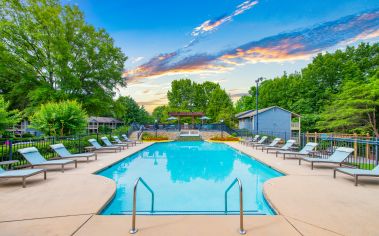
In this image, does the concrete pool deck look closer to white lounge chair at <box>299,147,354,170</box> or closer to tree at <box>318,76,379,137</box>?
white lounge chair at <box>299,147,354,170</box>

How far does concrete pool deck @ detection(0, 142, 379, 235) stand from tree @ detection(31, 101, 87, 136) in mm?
6968

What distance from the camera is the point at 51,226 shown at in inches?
134

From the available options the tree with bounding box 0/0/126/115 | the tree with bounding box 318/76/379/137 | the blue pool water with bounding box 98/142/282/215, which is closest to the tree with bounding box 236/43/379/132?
the tree with bounding box 318/76/379/137

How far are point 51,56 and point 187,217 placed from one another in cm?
2419

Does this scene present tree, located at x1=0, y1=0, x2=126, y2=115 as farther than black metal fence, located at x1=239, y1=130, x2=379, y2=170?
Yes

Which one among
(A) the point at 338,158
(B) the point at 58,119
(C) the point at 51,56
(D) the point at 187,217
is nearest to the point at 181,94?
(C) the point at 51,56

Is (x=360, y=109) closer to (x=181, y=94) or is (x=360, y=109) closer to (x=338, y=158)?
(x=338, y=158)

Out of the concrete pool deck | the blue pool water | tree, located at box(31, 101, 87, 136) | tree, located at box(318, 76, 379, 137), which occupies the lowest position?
the blue pool water

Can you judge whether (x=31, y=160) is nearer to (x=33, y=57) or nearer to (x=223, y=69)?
(x=33, y=57)

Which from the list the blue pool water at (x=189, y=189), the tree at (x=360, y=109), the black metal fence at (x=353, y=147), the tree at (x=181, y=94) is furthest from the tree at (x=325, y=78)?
the blue pool water at (x=189, y=189)

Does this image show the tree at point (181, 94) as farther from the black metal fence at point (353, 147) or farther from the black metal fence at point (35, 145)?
the black metal fence at point (353, 147)

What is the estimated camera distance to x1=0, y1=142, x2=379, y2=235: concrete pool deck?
3.30 metres

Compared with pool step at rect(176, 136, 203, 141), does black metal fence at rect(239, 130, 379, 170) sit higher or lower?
higher

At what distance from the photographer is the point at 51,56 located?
21406 mm
